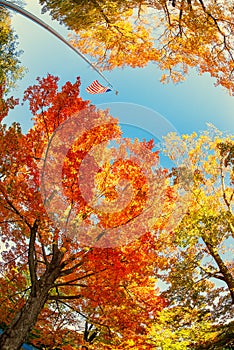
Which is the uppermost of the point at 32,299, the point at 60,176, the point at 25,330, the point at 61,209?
the point at 60,176

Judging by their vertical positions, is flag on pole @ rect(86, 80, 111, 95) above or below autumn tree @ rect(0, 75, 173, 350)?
above

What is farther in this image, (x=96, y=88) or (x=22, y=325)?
(x=96, y=88)

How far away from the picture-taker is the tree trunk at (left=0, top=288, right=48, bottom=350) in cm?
653

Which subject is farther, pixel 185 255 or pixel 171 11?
pixel 185 255

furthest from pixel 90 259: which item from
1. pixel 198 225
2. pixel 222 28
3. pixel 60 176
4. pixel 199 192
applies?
pixel 222 28

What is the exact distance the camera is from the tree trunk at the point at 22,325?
653 centimetres

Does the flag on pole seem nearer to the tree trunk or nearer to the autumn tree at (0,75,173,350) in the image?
the autumn tree at (0,75,173,350)

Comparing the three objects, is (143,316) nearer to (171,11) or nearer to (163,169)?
(163,169)

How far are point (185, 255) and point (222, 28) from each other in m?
7.89

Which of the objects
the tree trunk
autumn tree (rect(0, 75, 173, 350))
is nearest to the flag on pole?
autumn tree (rect(0, 75, 173, 350))

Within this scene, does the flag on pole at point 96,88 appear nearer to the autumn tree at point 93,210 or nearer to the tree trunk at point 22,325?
the autumn tree at point 93,210

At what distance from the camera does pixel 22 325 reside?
6.79 m

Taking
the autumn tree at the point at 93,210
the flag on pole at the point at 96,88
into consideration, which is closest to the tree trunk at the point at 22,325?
the autumn tree at the point at 93,210

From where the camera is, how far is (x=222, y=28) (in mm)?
7980
